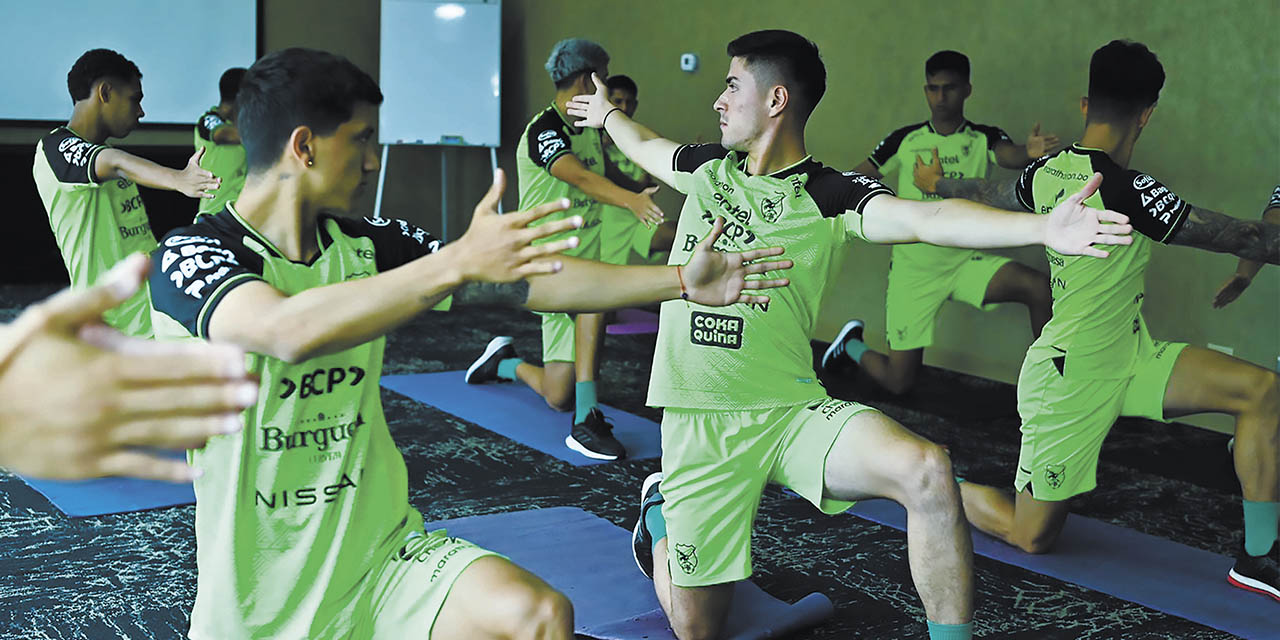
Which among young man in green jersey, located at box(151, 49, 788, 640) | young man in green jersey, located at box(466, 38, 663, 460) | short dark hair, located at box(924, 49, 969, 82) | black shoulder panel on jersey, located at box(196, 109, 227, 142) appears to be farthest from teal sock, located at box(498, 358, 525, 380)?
young man in green jersey, located at box(151, 49, 788, 640)

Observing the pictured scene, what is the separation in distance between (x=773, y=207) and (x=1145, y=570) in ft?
5.41

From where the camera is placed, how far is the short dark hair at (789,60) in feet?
9.85

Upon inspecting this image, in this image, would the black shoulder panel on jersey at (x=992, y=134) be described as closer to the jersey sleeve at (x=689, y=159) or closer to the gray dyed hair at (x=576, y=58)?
the gray dyed hair at (x=576, y=58)

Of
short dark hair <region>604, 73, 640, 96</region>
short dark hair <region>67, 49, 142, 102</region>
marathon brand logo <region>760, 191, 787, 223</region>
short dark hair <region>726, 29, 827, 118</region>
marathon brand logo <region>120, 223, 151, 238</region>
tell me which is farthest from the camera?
short dark hair <region>604, 73, 640, 96</region>

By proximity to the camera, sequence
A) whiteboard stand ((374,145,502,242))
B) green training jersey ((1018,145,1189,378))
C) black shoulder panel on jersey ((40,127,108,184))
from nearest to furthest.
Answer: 1. green training jersey ((1018,145,1189,378))
2. black shoulder panel on jersey ((40,127,108,184))
3. whiteboard stand ((374,145,502,242))

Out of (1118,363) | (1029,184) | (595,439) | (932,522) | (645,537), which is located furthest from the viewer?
(595,439)

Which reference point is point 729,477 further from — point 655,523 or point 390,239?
point 390,239

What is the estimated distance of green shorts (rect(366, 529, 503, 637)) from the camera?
1841 mm

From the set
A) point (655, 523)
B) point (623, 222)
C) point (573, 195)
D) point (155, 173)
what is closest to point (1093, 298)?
point (655, 523)

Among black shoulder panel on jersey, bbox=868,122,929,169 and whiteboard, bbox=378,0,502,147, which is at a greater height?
whiteboard, bbox=378,0,502,147

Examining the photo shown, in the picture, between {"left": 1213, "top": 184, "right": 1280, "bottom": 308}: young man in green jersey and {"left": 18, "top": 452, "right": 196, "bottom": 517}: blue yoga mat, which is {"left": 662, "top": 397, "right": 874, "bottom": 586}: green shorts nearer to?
{"left": 1213, "top": 184, "right": 1280, "bottom": 308}: young man in green jersey

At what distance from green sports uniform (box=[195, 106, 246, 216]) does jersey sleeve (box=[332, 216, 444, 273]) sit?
4266 millimetres

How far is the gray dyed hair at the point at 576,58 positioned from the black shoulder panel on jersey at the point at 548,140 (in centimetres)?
18

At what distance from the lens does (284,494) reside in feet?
6.16
